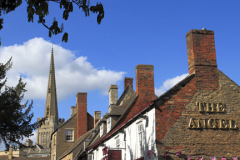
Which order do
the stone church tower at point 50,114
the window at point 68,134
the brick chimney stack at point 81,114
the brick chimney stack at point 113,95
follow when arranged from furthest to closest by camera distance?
the stone church tower at point 50,114
the window at point 68,134
the brick chimney stack at point 81,114
the brick chimney stack at point 113,95

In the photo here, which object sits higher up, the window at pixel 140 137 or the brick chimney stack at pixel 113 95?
the brick chimney stack at pixel 113 95

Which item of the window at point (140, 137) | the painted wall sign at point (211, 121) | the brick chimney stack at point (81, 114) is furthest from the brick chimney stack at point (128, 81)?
the painted wall sign at point (211, 121)

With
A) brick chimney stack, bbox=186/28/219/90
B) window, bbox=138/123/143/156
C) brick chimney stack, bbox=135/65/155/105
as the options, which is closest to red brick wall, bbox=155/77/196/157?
brick chimney stack, bbox=186/28/219/90

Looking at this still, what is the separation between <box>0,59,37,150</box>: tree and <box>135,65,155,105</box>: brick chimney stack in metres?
7.42

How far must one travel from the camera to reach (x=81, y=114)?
38500mm

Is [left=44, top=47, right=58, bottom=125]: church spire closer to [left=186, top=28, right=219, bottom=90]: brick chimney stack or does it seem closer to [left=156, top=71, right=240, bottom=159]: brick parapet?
[left=186, top=28, right=219, bottom=90]: brick chimney stack

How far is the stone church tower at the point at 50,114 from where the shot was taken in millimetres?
158250

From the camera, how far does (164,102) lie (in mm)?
14766

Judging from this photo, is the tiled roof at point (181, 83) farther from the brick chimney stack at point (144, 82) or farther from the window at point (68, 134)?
the window at point (68, 134)

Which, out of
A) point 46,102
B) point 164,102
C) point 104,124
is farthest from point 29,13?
Result: point 46,102

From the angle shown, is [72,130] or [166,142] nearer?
[166,142]

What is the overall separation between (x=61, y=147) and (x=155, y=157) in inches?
1028

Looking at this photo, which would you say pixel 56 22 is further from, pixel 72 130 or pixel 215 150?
pixel 72 130

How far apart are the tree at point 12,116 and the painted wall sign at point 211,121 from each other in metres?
11.3
